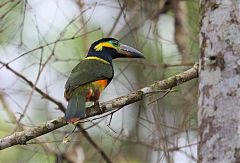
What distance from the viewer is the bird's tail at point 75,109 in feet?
10.5

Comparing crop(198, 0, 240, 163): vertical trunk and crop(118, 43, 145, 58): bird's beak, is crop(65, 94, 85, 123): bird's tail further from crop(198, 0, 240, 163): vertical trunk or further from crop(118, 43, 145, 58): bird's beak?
crop(198, 0, 240, 163): vertical trunk

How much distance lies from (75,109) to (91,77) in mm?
440

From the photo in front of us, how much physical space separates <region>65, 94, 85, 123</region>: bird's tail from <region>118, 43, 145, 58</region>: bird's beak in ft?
2.05

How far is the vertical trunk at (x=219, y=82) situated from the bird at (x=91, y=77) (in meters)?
1.09

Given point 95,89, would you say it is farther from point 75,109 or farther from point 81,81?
point 75,109

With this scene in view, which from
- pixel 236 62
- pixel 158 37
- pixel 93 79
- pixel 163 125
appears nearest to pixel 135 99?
pixel 163 125

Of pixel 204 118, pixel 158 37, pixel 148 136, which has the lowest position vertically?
pixel 148 136

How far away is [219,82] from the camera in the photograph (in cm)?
229

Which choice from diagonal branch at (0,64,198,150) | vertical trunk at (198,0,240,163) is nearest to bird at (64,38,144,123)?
diagonal branch at (0,64,198,150)

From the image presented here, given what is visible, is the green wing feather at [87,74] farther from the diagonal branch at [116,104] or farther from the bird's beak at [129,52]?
the diagonal branch at [116,104]

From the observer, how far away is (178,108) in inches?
160

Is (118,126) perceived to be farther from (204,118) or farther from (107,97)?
(204,118)

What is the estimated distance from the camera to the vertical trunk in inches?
86.1

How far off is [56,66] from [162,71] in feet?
2.96
